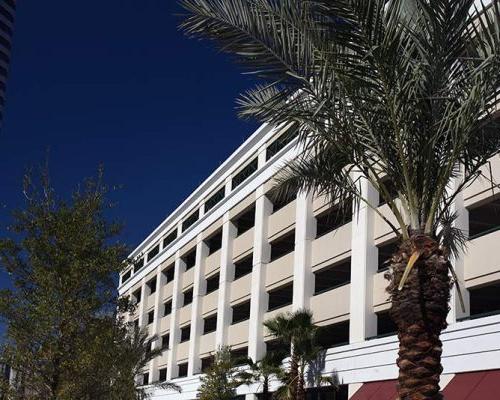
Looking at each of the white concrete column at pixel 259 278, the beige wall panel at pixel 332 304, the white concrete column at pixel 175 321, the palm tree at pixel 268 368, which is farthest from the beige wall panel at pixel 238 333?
the white concrete column at pixel 175 321

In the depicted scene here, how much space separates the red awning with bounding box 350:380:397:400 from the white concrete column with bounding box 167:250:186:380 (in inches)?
1171

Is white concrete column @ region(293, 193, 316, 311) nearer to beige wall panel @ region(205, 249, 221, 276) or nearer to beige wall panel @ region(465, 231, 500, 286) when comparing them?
beige wall panel @ region(465, 231, 500, 286)

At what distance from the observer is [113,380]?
1939 centimetres

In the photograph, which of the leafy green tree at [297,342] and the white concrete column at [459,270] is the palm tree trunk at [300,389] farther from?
the white concrete column at [459,270]

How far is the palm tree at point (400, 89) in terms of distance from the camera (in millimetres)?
12039

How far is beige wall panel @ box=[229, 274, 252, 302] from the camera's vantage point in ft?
148

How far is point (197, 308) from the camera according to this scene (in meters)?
54.2

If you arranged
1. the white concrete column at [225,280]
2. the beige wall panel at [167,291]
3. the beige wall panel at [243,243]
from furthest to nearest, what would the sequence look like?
the beige wall panel at [167,291]
the white concrete column at [225,280]
the beige wall panel at [243,243]

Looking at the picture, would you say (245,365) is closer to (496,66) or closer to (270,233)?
(270,233)

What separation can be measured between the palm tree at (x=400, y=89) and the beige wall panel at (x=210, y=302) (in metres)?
38.0

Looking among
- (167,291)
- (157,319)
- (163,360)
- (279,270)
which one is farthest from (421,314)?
(157,319)

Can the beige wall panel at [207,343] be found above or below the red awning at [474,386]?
above

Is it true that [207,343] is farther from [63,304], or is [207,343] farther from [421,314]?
[421,314]

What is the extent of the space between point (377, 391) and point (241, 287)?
18.5 m
